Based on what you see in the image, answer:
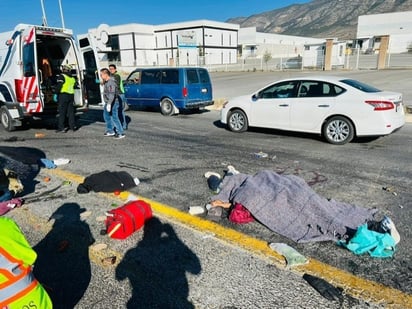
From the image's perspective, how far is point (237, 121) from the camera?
9234mm

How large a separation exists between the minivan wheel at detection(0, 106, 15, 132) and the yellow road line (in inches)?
291

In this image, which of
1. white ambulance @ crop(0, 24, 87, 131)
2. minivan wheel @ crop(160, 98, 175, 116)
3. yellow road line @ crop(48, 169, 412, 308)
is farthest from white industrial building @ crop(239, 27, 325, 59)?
yellow road line @ crop(48, 169, 412, 308)

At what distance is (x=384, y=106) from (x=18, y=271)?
7.24 meters

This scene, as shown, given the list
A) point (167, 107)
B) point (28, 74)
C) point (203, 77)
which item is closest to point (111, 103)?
point (28, 74)

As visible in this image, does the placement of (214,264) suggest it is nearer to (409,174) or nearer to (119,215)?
(119,215)

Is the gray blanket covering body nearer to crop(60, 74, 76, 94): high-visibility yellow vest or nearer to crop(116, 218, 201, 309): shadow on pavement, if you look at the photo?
crop(116, 218, 201, 309): shadow on pavement

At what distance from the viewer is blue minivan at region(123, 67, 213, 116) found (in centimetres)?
1216

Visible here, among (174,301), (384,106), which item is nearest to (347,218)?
(174,301)

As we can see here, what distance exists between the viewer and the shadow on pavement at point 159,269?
263 centimetres

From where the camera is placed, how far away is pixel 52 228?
3822 millimetres

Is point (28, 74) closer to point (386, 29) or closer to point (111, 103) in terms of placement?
point (111, 103)

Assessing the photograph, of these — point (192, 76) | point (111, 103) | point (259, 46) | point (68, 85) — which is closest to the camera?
point (111, 103)

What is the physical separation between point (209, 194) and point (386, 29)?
269ft

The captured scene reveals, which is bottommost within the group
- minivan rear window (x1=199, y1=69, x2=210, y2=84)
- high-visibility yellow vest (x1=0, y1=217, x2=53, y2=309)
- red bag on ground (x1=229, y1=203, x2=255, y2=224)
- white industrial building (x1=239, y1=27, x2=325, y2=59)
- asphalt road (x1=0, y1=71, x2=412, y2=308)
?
asphalt road (x1=0, y1=71, x2=412, y2=308)
